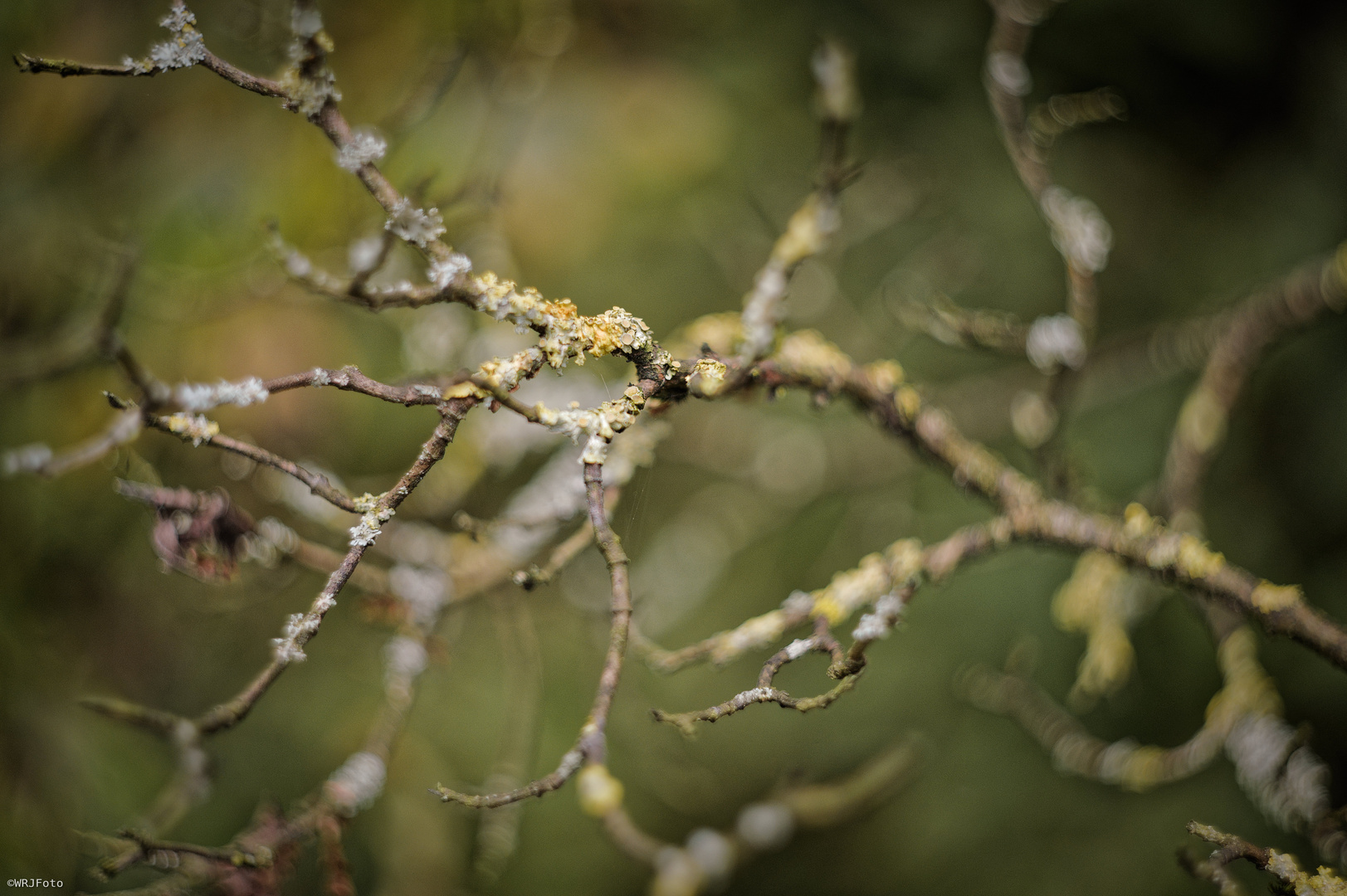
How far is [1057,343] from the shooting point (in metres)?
0.92

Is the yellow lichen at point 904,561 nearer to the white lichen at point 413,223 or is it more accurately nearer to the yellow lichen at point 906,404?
the yellow lichen at point 906,404

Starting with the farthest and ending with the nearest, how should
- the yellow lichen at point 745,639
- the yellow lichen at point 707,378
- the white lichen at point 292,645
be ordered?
the yellow lichen at point 745,639 → the yellow lichen at point 707,378 → the white lichen at point 292,645

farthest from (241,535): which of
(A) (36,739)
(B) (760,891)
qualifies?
(B) (760,891)

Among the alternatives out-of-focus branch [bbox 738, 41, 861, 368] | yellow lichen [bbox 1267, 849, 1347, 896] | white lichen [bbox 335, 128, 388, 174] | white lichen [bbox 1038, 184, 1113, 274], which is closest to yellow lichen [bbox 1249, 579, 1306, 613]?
yellow lichen [bbox 1267, 849, 1347, 896]

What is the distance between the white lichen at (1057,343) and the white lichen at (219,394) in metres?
0.92

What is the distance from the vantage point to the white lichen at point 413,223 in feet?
1.67

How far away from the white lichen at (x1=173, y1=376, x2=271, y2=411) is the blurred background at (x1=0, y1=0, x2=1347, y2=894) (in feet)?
2.13

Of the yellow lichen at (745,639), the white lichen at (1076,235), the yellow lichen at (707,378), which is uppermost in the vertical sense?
the white lichen at (1076,235)

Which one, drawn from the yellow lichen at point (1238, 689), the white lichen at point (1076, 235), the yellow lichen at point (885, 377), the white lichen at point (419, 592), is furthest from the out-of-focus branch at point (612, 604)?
the yellow lichen at point (1238, 689)

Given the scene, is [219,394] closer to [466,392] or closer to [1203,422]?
[466,392]

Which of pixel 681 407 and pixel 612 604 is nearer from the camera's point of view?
pixel 612 604

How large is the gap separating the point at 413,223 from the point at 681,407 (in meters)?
1.01

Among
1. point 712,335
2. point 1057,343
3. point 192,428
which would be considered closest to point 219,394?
point 192,428

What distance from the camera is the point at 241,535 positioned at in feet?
2.52
